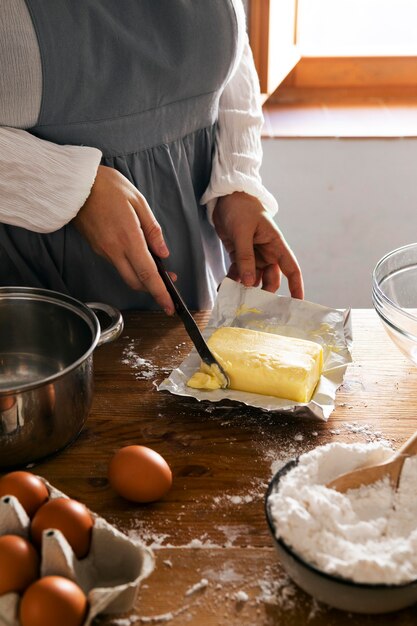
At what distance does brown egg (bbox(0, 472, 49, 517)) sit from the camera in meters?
0.75

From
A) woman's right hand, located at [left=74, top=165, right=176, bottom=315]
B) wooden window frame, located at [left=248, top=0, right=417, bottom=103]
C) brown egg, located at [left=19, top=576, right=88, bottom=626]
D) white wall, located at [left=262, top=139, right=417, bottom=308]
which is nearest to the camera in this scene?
brown egg, located at [left=19, top=576, right=88, bottom=626]

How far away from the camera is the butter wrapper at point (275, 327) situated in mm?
1014

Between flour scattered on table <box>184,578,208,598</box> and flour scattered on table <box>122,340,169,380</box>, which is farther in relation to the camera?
flour scattered on table <box>122,340,169,380</box>

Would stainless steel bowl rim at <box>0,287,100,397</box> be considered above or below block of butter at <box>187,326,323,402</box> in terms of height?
above

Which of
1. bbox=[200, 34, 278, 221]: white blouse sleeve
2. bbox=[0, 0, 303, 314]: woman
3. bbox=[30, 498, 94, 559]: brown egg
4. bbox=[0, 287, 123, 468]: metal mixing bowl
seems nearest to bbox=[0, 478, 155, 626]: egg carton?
bbox=[30, 498, 94, 559]: brown egg

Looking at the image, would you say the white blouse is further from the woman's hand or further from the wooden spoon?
the wooden spoon

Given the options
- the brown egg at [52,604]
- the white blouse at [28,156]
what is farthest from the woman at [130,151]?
the brown egg at [52,604]

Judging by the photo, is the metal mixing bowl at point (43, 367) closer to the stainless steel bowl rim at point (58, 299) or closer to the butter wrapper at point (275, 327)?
the stainless steel bowl rim at point (58, 299)

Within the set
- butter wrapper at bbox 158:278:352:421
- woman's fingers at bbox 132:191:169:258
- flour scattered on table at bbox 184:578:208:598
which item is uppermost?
woman's fingers at bbox 132:191:169:258

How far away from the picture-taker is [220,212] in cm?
133

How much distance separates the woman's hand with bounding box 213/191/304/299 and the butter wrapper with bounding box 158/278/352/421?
0.14 ft

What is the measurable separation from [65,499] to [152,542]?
4.4 inches

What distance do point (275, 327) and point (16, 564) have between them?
634mm

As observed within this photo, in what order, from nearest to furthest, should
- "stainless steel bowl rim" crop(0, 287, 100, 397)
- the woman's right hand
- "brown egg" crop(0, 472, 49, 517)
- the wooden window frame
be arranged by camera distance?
"brown egg" crop(0, 472, 49, 517) < "stainless steel bowl rim" crop(0, 287, 100, 397) < the woman's right hand < the wooden window frame
